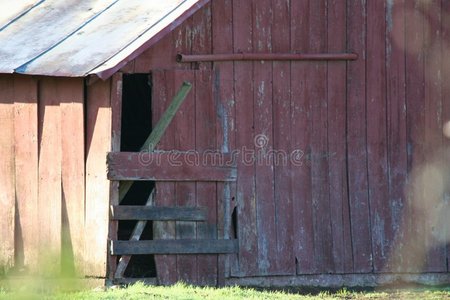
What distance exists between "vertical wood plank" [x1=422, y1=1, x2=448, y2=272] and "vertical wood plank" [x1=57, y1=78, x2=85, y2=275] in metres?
4.42

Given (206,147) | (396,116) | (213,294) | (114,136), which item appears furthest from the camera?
(396,116)

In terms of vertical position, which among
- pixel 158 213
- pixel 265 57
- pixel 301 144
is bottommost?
pixel 158 213

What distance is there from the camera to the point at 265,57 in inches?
397

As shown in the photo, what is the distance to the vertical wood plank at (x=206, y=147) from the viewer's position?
970cm

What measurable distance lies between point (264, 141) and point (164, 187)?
55.2 inches

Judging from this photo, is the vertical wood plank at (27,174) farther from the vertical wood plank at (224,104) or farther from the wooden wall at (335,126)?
the vertical wood plank at (224,104)

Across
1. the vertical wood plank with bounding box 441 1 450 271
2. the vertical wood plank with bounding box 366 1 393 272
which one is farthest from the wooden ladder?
the vertical wood plank with bounding box 441 1 450 271

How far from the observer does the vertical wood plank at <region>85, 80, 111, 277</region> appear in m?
9.25

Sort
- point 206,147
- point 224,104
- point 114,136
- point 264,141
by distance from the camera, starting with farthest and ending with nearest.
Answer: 1. point 264,141
2. point 224,104
3. point 206,147
4. point 114,136

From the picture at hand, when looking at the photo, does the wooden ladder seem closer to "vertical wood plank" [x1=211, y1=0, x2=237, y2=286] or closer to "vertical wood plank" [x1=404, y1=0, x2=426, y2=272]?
"vertical wood plank" [x1=211, y1=0, x2=237, y2=286]

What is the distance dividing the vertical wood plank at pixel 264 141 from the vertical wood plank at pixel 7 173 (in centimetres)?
284

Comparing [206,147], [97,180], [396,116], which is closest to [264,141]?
[206,147]

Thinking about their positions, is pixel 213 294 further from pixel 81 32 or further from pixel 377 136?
pixel 81 32

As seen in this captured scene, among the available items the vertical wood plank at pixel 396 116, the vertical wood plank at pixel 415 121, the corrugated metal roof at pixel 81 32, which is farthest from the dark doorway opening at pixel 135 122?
the vertical wood plank at pixel 415 121
